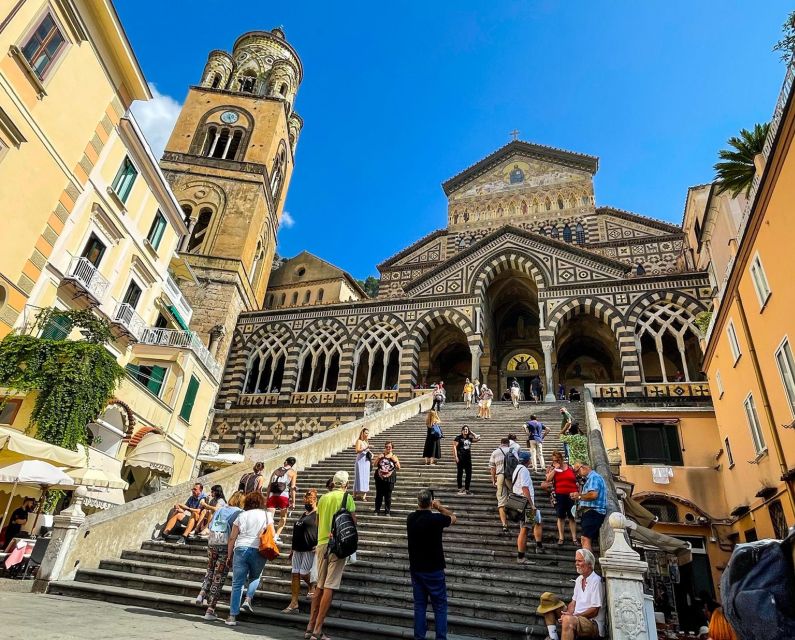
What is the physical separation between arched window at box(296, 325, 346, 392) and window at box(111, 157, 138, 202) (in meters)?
11.7

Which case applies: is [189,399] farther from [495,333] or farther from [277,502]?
[495,333]

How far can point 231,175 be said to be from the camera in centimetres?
2986

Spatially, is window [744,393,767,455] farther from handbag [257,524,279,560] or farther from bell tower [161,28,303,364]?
bell tower [161,28,303,364]

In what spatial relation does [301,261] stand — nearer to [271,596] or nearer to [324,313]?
[324,313]

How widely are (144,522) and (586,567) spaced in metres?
7.10

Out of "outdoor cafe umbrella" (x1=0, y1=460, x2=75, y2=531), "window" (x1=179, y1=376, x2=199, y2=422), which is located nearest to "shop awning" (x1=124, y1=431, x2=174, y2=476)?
"window" (x1=179, y1=376, x2=199, y2=422)

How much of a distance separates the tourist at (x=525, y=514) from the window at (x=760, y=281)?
6764 millimetres

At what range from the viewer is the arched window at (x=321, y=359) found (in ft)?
83.4

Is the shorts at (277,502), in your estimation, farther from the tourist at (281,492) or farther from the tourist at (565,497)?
the tourist at (565,497)

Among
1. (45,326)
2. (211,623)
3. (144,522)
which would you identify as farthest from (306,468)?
(45,326)

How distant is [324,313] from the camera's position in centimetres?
2656

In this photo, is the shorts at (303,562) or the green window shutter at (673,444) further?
the green window shutter at (673,444)

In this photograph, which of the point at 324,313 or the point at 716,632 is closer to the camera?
the point at 716,632

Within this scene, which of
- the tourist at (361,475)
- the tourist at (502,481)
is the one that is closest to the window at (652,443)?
the tourist at (502,481)
